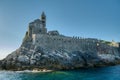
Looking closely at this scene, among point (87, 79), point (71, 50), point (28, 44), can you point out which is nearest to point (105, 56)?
point (71, 50)

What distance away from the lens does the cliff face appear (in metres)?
70.9

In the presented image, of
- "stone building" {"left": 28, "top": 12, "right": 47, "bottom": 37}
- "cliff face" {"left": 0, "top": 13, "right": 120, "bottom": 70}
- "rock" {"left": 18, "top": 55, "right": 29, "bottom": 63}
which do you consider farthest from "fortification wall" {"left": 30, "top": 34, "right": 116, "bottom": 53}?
"rock" {"left": 18, "top": 55, "right": 29, "bottom": 63}

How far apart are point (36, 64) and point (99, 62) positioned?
1300 inches

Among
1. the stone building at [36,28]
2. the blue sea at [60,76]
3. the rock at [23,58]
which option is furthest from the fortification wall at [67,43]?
the blue sea at [60,76]

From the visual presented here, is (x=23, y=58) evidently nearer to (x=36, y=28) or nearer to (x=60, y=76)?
(x=36, y=28)

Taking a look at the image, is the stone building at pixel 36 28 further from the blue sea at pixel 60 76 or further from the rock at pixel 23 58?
the blue sea at pixel 60 76

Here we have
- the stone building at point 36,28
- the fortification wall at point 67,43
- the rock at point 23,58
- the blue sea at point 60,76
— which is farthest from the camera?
the stone building at point 36,28

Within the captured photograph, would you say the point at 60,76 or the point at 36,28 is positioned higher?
the point at 36,28

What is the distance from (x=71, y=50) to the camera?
8588 cm

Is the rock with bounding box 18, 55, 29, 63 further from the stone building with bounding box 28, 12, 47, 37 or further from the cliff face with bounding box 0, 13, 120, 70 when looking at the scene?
the stone building with bounding box 28, 12, 47, 37

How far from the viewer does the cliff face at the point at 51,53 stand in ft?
233

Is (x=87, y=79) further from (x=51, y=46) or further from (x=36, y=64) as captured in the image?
(x=51, y=46)

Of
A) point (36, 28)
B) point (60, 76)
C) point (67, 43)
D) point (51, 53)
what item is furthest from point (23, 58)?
point (60, 76)

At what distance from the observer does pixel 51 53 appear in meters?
76.1
